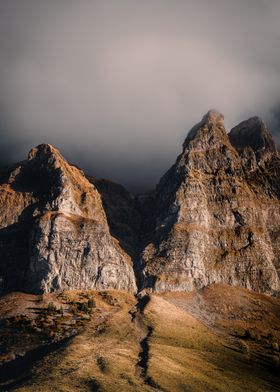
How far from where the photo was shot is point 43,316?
568 feet

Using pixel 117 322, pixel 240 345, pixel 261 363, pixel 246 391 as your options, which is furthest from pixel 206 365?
pixel 117 322

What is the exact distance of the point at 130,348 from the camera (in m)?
134

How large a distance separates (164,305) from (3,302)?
66.2m

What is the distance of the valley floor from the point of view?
344ft

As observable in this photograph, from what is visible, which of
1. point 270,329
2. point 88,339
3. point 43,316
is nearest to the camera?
point 88,339

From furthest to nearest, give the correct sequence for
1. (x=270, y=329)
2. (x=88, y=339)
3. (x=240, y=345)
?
(x=270, y=329)
(x=240, y=345)
(x=88, y=339)

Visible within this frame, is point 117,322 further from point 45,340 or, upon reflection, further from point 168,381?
point 168,381

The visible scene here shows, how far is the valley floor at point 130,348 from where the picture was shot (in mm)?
104750

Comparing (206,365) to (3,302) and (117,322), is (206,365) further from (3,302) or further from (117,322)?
(3,302)

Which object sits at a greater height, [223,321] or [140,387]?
[223,321]

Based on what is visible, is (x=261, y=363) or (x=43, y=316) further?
(x=43, y=316)

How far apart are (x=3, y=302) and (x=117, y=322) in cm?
5529

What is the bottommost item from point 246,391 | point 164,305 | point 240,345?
point 246,391

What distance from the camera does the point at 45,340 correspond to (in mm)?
144875
